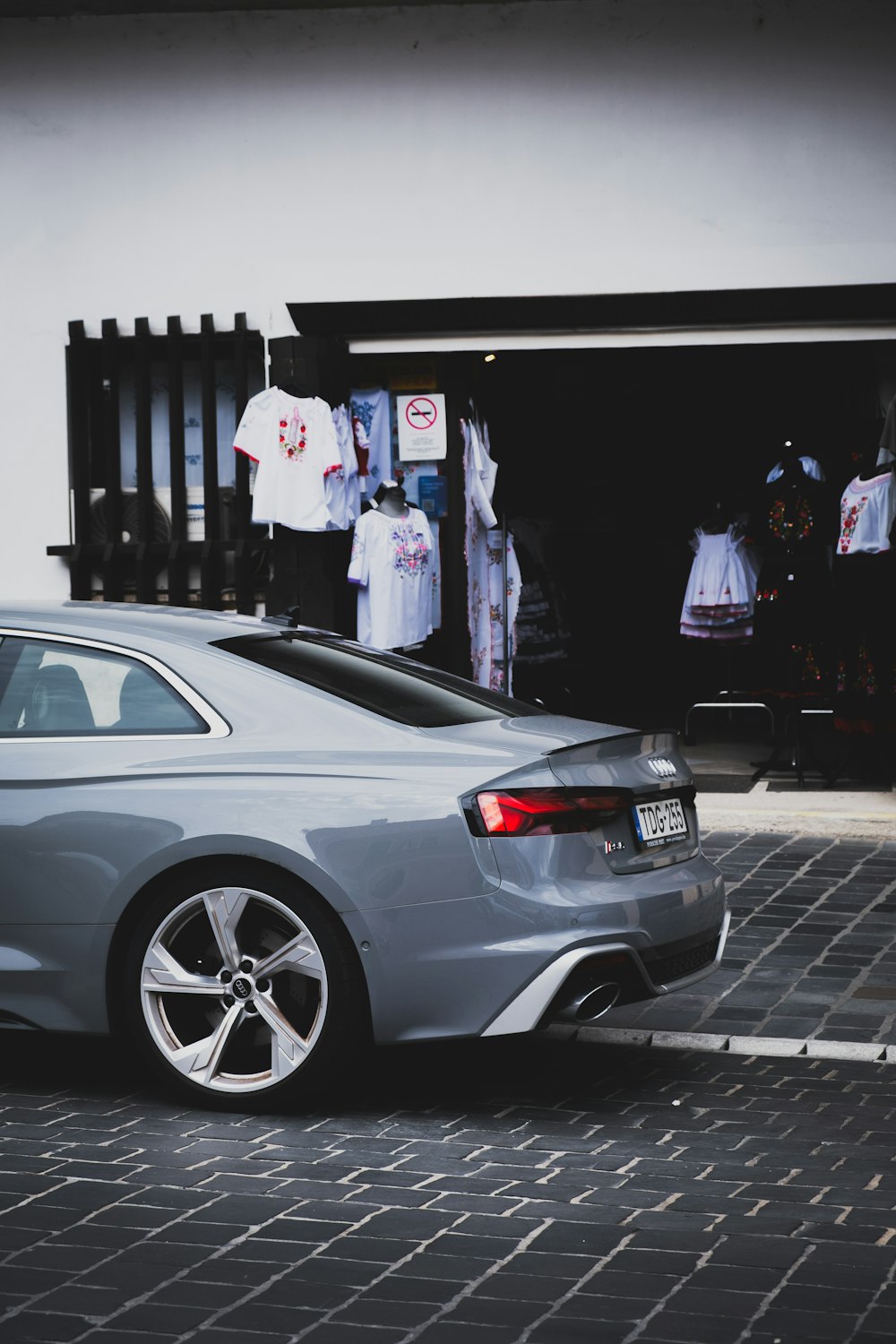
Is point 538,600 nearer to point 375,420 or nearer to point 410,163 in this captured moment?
point 375,420

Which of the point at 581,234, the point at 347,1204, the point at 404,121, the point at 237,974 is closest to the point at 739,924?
the point at 237,974

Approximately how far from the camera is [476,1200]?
14.4 ft

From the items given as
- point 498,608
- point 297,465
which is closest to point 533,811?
point 297,465

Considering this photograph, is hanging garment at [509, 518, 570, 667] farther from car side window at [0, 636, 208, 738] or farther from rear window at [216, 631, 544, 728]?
car side window at [0, 636, 208, 738]

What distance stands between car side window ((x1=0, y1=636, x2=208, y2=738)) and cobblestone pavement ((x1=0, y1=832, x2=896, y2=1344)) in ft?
3.73

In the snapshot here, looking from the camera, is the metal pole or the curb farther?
the metal pole

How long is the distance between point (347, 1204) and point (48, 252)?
872 cm

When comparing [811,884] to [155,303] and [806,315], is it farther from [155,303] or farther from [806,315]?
[155,303]

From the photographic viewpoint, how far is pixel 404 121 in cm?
1125

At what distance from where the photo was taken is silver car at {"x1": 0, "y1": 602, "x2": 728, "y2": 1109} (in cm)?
490

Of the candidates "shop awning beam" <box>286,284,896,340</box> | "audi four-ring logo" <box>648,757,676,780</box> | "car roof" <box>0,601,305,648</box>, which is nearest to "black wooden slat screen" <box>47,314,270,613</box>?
"shop awning beam" <box>286,284,896,340</box>

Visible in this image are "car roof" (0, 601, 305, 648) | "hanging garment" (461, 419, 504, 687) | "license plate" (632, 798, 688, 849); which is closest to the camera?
"license plate" (632, 798, 688, 849)

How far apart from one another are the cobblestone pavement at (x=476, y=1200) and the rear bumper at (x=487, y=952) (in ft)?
1.16

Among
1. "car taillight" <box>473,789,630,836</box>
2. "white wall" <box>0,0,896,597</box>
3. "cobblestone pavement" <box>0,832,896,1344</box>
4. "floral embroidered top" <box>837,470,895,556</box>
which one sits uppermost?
"white wall" <box>0,0,896,597</box>
